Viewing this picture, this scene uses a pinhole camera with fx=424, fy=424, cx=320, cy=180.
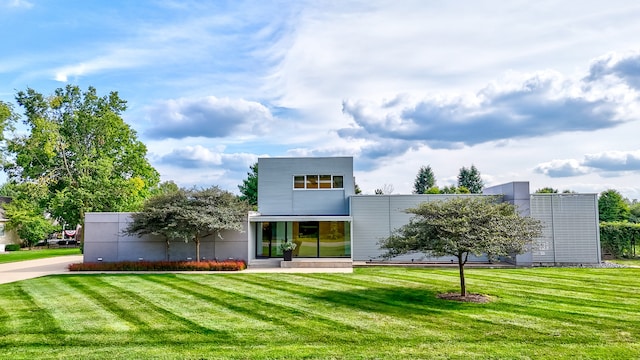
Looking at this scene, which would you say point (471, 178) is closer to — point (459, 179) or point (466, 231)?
point (459, 179)

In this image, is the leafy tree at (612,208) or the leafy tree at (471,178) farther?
the leafy tree at (471,178)

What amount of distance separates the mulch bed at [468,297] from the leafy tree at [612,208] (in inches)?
1477

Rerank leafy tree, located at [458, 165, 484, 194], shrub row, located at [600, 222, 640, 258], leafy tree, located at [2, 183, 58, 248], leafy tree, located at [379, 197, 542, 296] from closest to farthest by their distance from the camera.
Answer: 1. leafy tree, located at [379, 197, 542, 296]
2. shrub row, located at [600, 222, 640, 258]
3. leafy tree, located at [2, 183, 58, 248]
4. leafy tree, located at [458, 165, 484, 194]

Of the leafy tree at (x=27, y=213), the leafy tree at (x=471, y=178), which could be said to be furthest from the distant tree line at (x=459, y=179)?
the leafy tree at (x=27, y=213)

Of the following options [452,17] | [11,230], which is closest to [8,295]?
[452,17]

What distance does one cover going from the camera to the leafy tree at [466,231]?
1188 centimetres

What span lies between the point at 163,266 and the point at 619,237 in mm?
26257

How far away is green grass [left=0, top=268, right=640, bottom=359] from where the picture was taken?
26.9 ft

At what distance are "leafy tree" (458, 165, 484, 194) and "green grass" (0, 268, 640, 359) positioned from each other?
56343 mm

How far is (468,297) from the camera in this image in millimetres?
12672

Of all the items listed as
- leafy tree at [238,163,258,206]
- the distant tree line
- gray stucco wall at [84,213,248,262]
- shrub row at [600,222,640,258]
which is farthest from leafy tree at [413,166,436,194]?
gray stucco wall at [84,213,248,262]

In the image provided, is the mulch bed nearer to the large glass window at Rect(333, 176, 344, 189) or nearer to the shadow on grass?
the shadow on grass

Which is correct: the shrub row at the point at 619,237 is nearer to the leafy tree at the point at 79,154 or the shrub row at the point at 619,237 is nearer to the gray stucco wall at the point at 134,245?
the gray stucco wall at the point at 134,245

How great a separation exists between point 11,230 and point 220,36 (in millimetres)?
39745
